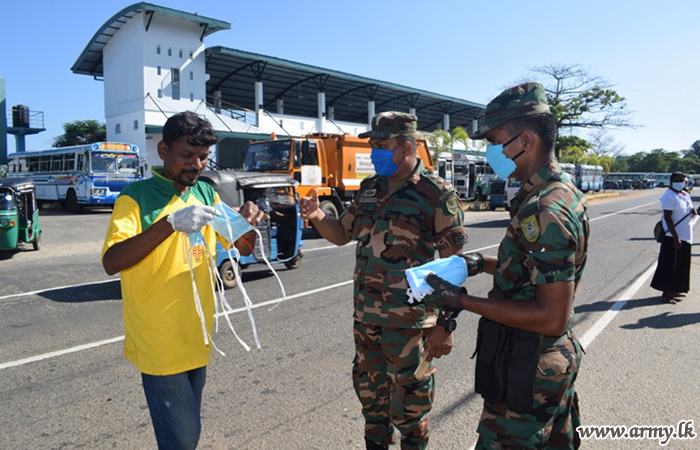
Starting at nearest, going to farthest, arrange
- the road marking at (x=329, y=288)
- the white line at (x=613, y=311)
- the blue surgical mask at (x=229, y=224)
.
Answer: the blue surgical mask at (x=229, y=224) → the road marking at (x=329, y=288) → the white line at (x=613, y=311)

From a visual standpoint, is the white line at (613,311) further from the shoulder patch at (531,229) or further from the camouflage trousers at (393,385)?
the shoulder patch at (531,229)

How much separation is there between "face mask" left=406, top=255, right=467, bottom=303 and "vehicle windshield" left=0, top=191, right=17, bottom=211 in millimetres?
10823

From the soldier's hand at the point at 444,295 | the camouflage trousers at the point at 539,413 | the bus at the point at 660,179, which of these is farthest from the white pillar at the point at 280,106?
the bus at the point at 660,179

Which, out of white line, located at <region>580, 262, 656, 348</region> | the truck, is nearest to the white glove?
white line, located at <region>580, 262, 656, 348</region>

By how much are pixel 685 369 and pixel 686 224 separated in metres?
3.23

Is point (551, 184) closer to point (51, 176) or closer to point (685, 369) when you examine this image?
point (685, 369)

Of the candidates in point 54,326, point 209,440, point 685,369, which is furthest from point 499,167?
point 54,326

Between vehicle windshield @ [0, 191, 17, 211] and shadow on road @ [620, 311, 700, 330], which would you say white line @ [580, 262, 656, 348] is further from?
vehicle windshield @ [0, 191, 17, 211]

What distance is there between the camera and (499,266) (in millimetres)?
2080

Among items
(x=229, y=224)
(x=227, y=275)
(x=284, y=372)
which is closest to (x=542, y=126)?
(x=229, y=224)

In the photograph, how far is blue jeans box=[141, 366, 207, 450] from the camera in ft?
7.07

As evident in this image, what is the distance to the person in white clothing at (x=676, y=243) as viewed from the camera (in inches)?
277

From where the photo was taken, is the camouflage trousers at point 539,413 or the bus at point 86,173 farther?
the bus at point 86,173

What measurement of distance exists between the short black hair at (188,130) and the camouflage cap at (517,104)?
124cm
